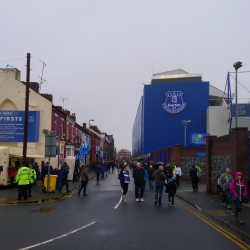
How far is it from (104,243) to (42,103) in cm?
2395

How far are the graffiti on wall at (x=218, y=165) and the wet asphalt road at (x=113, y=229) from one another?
179 inches

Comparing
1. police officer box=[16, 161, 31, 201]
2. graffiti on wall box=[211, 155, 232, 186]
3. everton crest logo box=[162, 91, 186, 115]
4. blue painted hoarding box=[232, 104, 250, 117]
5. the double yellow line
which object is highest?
everton crest logo box=[162, 91, 186, 115]

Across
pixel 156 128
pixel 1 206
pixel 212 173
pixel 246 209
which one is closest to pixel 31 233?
pixel 1 206

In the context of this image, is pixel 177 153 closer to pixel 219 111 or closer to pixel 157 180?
pixel 157 180

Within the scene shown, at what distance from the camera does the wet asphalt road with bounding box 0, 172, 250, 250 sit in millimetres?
6426

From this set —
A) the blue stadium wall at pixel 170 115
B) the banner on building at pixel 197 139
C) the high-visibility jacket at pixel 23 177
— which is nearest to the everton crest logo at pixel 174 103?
the blue stadium wall at pixel 170 115

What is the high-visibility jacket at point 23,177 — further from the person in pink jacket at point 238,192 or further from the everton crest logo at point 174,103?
the everton crest logo at point 174,103

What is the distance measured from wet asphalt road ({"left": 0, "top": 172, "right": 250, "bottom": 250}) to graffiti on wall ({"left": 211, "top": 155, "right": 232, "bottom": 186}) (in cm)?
455

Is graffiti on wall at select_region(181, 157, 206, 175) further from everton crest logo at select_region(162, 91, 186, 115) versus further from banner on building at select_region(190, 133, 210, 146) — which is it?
everton crest logo at select_region(162, 91, 186, 115)

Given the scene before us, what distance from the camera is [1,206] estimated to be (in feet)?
38.8

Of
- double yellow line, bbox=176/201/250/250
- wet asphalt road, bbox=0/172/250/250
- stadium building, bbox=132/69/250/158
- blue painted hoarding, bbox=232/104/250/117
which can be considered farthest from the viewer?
stadium building, bbox=132/69/250/158

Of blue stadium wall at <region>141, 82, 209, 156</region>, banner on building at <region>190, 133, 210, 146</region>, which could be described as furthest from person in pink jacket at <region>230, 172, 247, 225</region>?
blue stadium wall at <region>141, 82, 209, 156</region>

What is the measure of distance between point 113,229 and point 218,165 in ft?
34.9

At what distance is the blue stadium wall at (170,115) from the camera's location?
57.0m
